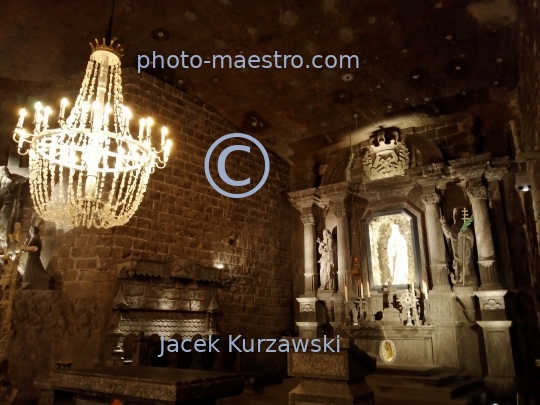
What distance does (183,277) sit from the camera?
6.82 m

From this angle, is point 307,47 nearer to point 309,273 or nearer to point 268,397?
point 309,273

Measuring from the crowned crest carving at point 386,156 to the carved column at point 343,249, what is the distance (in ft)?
3.25

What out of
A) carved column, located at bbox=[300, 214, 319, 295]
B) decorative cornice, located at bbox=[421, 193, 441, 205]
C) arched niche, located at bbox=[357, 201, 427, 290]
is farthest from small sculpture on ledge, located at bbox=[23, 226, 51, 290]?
decorative cornice, located at bbox=[421, 193, 441, 205]

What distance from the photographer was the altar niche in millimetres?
7758

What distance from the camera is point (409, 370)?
607 centimetres

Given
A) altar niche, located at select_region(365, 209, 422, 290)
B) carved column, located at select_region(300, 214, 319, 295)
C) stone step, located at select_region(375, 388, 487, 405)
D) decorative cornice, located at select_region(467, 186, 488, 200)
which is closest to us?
stone step, located at select_region(375, 388, 487, 405)

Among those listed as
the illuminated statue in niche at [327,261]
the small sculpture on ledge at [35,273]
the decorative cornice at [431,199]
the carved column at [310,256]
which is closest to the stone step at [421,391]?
the illuminated statue in niche at [327,261]

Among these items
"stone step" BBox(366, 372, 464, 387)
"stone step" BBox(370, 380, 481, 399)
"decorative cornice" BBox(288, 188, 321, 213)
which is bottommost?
"stone step" BBox(370, 380, 481, 399)

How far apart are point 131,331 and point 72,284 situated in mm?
1115

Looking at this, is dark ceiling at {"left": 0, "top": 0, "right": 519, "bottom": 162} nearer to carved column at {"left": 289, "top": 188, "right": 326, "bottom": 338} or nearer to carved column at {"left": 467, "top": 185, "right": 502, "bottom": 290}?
carved column at {"left": 467, "top": 185, "right": 502, "bottom": 290}

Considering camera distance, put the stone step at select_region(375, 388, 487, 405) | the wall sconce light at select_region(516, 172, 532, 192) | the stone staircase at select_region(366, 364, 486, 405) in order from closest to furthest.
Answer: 1. the wall sconce light at select_region(516, 172, 532, 192)
2. the stone step at select_region(375, 388, 487, 405)
3. the stone staircase at select_region(366, 364, 486, 405)

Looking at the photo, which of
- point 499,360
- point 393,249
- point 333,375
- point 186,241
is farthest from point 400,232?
point 333,375

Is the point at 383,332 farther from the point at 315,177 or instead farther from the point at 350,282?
the point at 315,177

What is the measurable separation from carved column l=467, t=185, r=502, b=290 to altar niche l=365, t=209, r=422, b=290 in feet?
3.60
